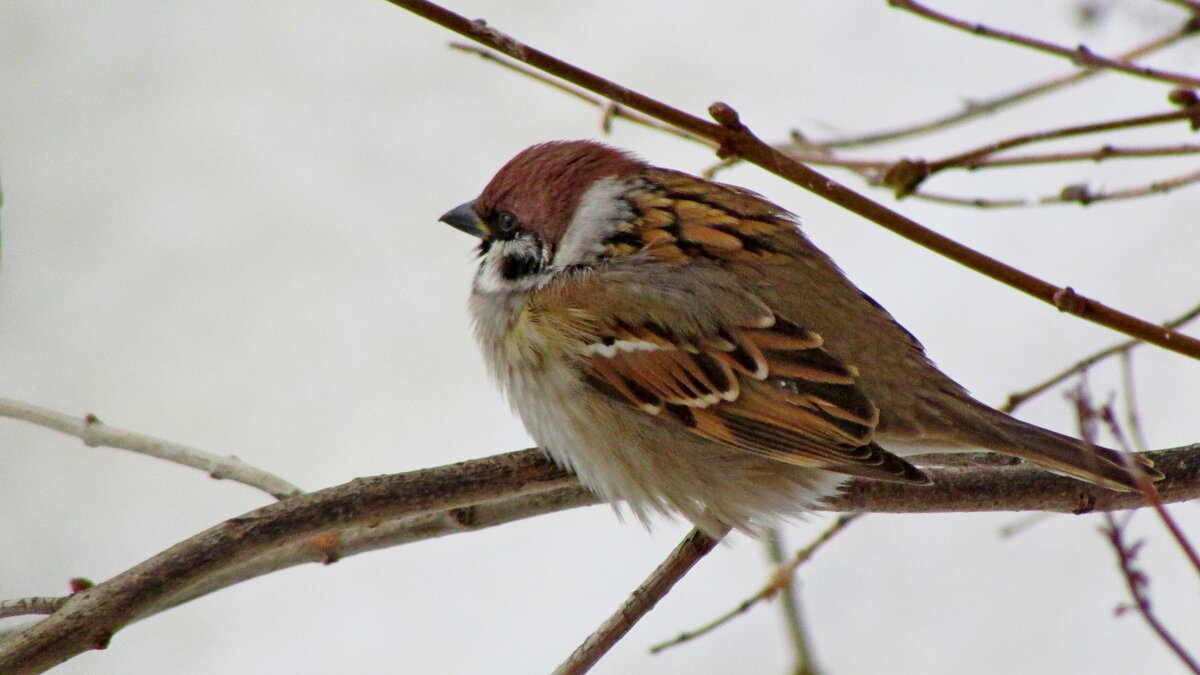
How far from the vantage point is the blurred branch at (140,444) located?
76.6 inches

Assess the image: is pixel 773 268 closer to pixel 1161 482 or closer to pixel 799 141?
pixel 799 141

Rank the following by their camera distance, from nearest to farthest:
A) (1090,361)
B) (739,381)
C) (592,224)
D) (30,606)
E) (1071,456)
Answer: (30,606) < (1071,456) < (1090,361) < (739,381) < (592,224)

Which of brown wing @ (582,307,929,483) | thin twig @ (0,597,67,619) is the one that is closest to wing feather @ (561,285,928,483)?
brown wing @ (582,307,929,483)

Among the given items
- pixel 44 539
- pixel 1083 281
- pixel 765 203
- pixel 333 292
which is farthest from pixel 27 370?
pixel 1083 281

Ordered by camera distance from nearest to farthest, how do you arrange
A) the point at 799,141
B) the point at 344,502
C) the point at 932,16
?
the point at 932,16 → the point at 344,502 → the point at 799,141

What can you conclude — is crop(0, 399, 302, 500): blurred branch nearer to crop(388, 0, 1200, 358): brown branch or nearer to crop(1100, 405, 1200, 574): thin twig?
crop(388, 0, 1200, 358): brown branch

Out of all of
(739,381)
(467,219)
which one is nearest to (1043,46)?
(739,381)

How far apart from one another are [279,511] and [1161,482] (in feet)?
4.00

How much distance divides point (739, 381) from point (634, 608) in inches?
20.2

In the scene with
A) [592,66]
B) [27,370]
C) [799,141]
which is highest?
[592,66]

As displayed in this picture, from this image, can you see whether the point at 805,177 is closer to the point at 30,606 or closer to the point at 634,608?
the point at 634,608

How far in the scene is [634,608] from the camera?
1757 mm

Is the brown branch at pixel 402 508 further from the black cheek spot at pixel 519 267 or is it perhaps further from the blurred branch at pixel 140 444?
the black cheek spot at pixel 519 267

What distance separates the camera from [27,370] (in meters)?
3.68
